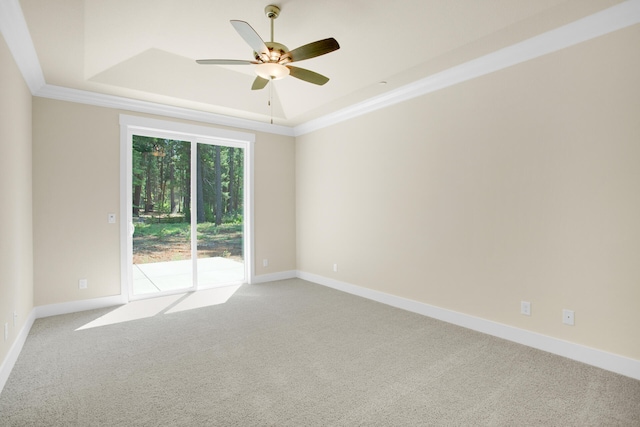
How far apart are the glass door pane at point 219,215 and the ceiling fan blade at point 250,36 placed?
9.83ft

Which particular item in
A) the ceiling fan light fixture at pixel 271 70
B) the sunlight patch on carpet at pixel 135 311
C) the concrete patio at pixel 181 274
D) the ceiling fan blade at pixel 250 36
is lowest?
the sunlight patch on carpet at pixel 135 311

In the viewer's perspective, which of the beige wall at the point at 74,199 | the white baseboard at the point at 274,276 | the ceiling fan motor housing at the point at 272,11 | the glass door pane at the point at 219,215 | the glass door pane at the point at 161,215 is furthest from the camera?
the white baseboard at the point at 274,276

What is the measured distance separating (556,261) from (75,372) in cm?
397

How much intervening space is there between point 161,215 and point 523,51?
4.70 meters

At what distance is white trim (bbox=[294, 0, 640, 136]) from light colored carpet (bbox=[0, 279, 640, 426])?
259cm

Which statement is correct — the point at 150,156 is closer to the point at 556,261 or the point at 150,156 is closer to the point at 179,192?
the point at 179,192

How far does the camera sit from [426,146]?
380cm

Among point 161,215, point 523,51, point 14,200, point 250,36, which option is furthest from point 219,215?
point 523,51

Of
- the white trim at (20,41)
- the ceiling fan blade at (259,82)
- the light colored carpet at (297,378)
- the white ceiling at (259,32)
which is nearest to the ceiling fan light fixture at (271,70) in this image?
the ceiling fan blade at (259,82)

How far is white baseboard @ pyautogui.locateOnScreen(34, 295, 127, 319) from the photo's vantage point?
12.4 ft

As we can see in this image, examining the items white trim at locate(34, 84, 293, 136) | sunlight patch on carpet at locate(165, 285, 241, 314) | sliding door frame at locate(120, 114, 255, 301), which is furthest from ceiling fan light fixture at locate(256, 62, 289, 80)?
sunlight patch on carpet at locate(165, 285, 241, 314)

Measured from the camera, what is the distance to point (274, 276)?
18.6 ft

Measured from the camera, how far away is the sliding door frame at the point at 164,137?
4293mm

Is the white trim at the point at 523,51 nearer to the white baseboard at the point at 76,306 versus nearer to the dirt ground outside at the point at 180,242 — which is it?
the dirt ground outside at the point at 180,242
